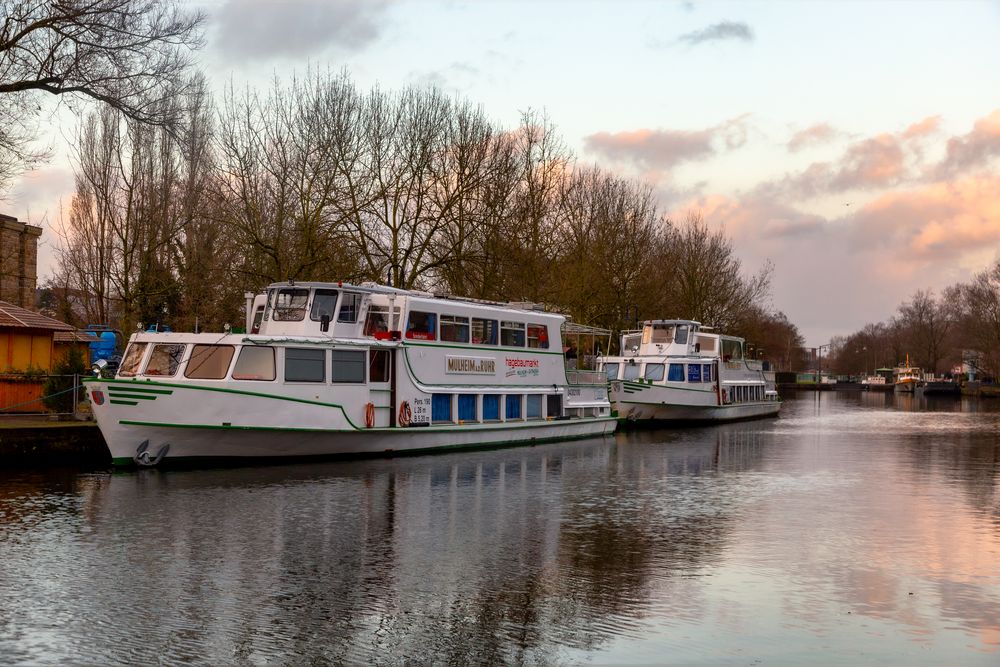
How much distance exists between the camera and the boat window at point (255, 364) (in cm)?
2602

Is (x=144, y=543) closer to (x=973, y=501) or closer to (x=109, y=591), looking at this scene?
(x=109, y=591)

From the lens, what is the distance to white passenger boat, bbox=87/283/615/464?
24922 mm

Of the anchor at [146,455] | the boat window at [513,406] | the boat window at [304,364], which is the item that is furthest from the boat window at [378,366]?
the boat window at [513,406]

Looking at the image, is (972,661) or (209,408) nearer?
(972,661)

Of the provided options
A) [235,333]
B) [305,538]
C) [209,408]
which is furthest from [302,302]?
[305,538]

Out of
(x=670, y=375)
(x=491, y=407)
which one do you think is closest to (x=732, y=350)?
(x=670, y=375)

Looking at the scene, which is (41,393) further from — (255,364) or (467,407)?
(467,407)

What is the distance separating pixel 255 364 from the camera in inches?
1036

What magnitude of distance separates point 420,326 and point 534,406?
787 cm

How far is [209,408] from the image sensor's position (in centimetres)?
2497

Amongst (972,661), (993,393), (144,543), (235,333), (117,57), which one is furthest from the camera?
(993,393)

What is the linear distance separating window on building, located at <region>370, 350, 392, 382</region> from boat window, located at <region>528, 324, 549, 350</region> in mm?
7878

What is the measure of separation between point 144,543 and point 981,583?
11728mm

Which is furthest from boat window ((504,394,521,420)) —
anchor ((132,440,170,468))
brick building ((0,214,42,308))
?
brick building ((0,214,42,308))
